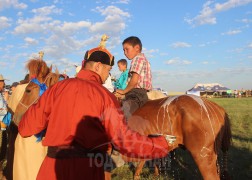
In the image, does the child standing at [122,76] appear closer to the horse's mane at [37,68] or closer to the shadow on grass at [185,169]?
the shadow on grass at [185,169]

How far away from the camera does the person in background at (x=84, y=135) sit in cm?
211

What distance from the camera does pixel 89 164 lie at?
2.15 meters

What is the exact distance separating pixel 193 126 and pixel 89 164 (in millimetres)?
3247

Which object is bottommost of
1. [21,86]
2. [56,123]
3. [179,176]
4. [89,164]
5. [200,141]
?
[179,176]

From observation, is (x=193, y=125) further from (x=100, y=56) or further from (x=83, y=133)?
(x=83, y=133)

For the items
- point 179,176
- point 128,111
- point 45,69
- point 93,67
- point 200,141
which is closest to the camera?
point 93,67

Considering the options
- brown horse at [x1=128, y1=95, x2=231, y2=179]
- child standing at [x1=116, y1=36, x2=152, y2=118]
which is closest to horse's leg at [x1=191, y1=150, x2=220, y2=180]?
brown horse at [x1=128, y1=95, x2=231, y2=179]

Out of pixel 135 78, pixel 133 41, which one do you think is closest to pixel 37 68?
pixel 135 78

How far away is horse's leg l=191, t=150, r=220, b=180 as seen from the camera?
4.76m

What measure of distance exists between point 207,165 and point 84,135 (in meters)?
3.34

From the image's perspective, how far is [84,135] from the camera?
211 centimetres

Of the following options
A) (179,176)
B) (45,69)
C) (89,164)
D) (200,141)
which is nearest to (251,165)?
(179,176)

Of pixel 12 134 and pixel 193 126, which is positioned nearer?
pixel 193 126

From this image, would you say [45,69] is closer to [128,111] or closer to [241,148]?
[128,111]
